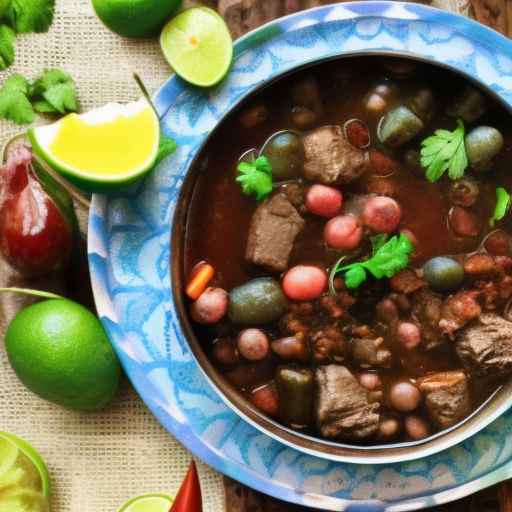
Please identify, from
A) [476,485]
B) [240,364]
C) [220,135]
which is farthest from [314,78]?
[476,485]

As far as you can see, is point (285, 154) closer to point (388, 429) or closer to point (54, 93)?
point (54, 93)

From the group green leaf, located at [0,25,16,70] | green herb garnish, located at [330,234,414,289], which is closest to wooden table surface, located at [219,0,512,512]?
green leaf, located at [0,25,16,70]

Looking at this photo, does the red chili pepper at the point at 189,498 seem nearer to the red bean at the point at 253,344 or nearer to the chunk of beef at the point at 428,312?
the red bean at the point at 253,344

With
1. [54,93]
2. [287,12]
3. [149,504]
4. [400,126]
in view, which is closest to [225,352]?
[149,504]

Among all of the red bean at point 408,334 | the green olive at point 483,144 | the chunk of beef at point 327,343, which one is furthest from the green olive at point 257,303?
the green olive at point 483,144

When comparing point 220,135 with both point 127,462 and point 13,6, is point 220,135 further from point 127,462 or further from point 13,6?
point 127,462

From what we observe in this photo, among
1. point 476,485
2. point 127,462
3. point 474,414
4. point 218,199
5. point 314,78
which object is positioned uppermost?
point 314,78
